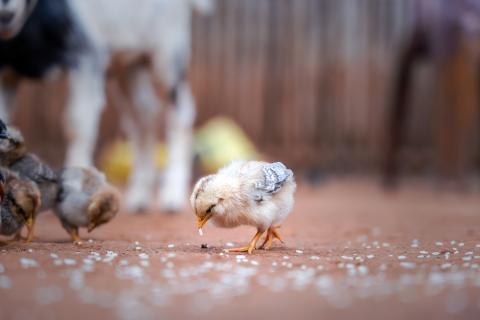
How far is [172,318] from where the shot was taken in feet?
8.38

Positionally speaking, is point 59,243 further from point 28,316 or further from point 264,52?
point 264,52

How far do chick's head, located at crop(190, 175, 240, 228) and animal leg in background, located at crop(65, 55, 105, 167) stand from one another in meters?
2.32

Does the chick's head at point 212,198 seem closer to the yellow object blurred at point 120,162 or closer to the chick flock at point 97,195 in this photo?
the chick flock at point 97,195

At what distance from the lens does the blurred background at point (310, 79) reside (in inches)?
446

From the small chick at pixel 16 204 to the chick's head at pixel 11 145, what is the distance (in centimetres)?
17

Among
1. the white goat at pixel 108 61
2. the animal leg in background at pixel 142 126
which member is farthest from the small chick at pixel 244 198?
the animal leg in background at pixel 142 126

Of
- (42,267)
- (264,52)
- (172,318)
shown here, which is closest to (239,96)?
(264,52)

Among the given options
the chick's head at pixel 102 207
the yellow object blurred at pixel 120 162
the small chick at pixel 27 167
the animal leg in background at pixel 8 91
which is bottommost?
the yellow object blurred at pixel 120 162

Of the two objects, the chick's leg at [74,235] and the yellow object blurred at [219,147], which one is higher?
the yellow object blurred at [219,147]

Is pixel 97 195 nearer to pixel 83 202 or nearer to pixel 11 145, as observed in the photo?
pixel 83 202

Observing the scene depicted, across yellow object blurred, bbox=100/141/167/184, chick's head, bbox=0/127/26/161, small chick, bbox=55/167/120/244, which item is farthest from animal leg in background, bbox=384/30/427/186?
chick's head, bbox=0/127/26/161

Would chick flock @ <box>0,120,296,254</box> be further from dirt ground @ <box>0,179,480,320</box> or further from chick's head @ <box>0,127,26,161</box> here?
dirt ground @ <box>0,179,480,320</box>

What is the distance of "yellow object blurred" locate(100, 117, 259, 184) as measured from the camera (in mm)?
10219

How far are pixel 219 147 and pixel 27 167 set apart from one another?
20.5ft
